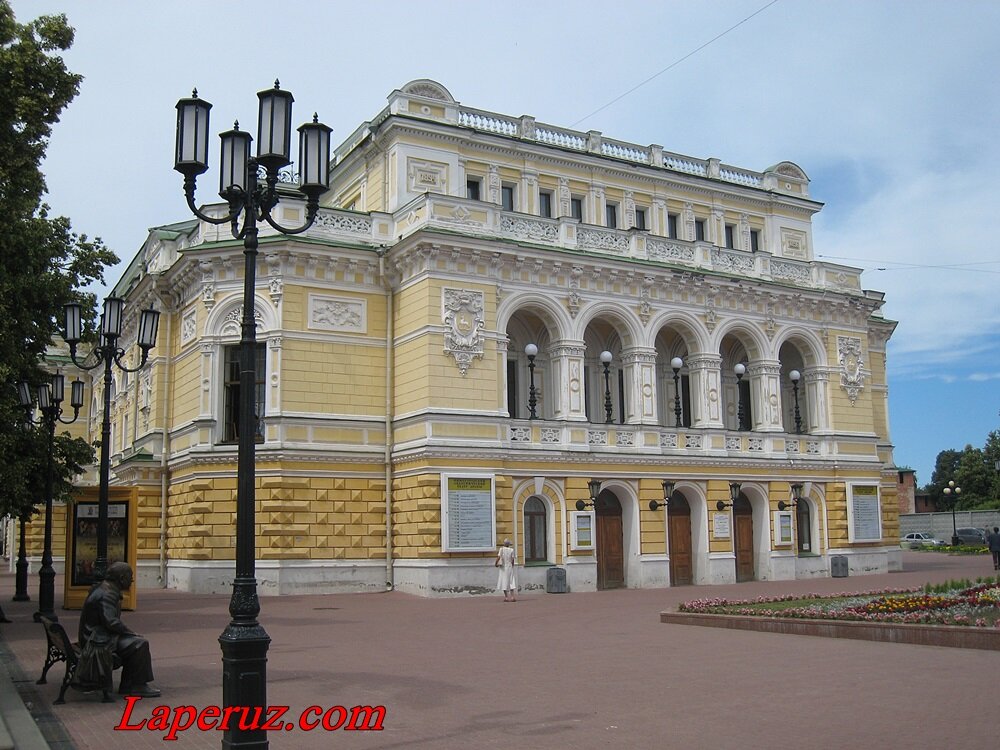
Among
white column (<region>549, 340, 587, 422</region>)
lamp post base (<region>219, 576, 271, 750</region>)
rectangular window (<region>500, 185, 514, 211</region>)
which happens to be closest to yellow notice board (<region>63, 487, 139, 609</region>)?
white column (<region>549, 340, 587, 422</region>)

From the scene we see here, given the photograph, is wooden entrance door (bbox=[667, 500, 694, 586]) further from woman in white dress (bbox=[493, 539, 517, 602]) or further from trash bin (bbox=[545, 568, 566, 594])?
woman in white dress (bbox=[493, 539, 517, 602])

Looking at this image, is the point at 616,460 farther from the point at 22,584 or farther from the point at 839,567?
the point at 22,584

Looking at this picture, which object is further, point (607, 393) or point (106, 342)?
point (607, 393)

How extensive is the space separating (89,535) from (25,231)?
29.7ft

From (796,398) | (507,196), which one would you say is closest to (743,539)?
(796,398)

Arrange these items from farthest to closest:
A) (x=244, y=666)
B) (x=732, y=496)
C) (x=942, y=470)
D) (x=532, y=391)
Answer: (x=942, y=470)
(x=732, y=496)
(x=532, y=391)
(x=244, y=666)

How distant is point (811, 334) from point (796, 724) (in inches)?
1216

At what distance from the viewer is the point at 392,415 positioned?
32688mm

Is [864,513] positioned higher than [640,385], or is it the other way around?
[640,385]

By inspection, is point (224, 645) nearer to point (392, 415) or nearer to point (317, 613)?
point (317, 613)

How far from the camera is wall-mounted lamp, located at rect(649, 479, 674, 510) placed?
110ft

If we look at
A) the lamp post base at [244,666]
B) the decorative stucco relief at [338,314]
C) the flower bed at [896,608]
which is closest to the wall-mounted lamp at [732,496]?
the flower bed at [896,608]

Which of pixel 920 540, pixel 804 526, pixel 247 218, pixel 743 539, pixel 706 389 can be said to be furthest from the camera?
pixel 920 540

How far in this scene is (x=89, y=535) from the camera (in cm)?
2603
